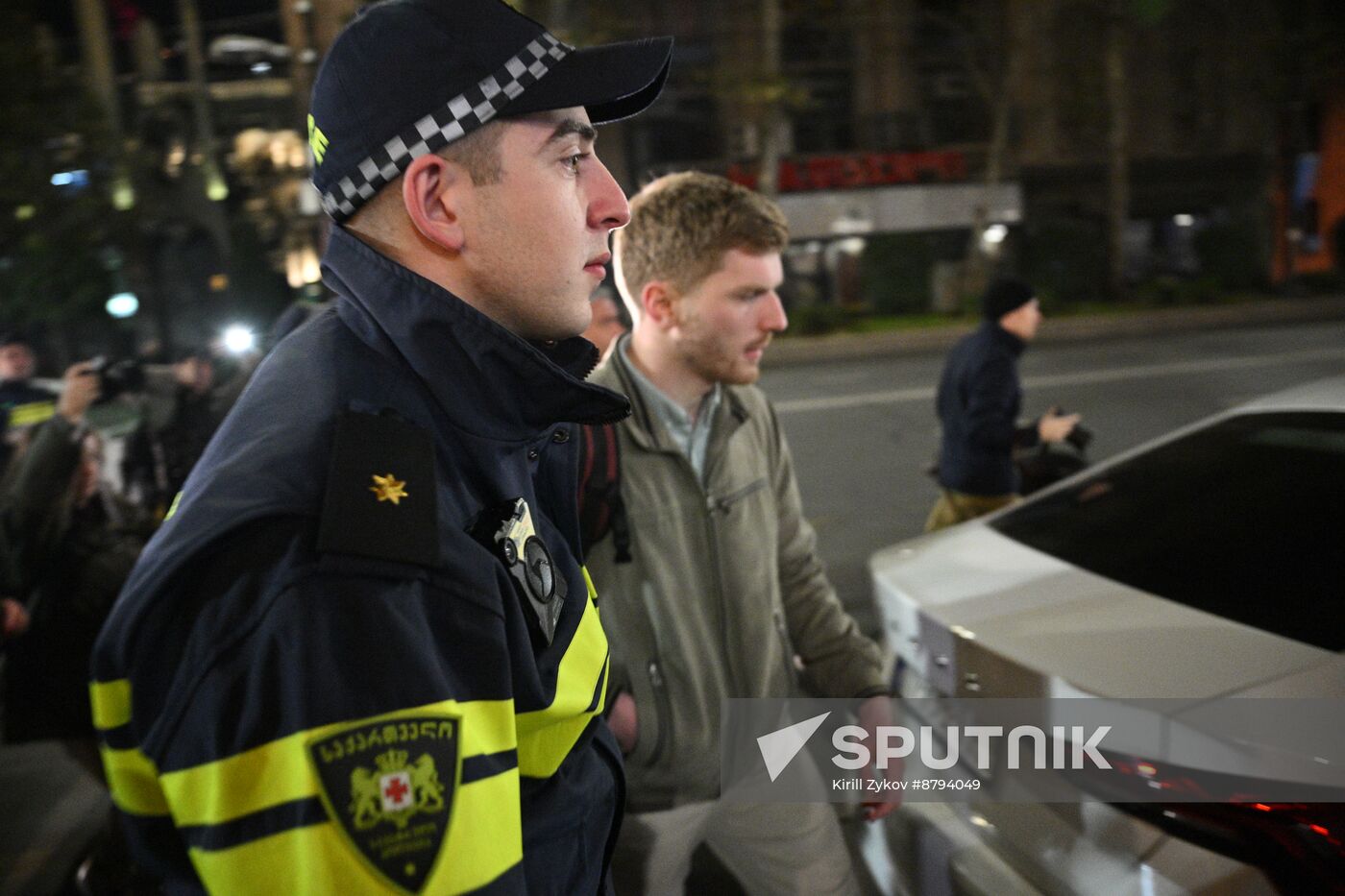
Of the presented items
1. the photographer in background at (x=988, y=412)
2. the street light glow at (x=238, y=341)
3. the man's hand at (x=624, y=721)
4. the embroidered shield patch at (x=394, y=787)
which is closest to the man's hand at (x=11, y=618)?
the man's hand at (x=624, y=721)

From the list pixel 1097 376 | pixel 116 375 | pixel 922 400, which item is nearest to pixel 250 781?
pixel 116 375

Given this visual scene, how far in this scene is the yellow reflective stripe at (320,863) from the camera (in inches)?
33.9

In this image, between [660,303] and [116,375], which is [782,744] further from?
[116,375]

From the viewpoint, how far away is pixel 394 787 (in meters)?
0.89

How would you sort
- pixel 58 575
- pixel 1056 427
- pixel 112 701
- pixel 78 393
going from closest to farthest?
pixel 112 701, pixel 58 575, pixel 78 393, pixel 1056 427

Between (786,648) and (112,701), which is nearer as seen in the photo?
(112,701)

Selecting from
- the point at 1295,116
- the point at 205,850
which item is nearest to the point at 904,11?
the point at 1295,116

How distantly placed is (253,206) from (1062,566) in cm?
2435

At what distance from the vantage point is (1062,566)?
2426 mm

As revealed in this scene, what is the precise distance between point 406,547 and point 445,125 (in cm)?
48

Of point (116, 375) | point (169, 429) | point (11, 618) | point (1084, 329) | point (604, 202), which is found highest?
point (604, 202)

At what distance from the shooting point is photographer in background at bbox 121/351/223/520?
4.64 m

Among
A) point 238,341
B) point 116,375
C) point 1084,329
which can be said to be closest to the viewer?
point 116,375

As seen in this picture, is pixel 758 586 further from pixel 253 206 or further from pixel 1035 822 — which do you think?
pixel 253 206
